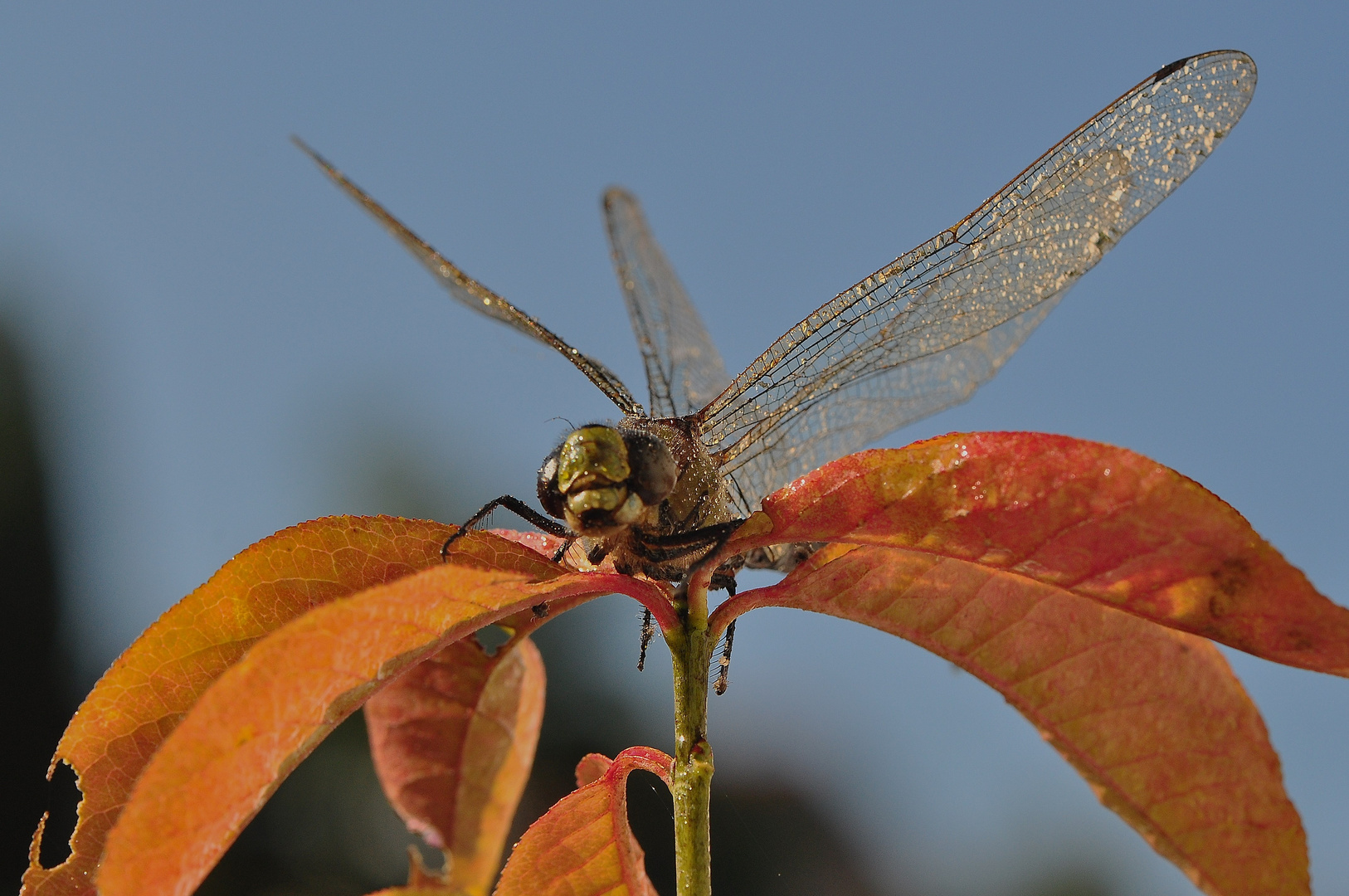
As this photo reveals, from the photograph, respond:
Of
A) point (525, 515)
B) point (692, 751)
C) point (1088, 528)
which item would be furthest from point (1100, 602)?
point (525, 515)

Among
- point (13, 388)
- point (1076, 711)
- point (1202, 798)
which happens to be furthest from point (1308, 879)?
point (13, 388)

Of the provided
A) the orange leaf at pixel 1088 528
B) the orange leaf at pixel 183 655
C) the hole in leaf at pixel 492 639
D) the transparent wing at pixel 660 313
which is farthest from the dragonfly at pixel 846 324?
the transparent wing at pixel 660 313

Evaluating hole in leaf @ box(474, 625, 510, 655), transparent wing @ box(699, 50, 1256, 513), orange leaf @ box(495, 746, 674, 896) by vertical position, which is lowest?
orange leaf @ box(495, 746, 674, 896)

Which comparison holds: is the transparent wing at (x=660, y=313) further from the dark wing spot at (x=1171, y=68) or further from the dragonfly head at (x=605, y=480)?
the dark wing spot at (x=1171, y=68)

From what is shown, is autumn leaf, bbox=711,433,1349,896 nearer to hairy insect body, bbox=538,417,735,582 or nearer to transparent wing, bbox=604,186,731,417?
hairy insect body, bbox=538,417,735,582

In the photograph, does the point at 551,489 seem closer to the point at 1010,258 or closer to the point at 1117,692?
the point at 1117,692

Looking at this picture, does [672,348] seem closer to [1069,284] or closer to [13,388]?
[1069,284]

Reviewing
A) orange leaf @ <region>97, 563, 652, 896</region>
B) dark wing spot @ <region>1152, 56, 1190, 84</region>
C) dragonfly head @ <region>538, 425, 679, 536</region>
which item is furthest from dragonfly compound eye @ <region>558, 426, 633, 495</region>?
dark wing spot @ <region>1152, 56, 1190, 84</region>
